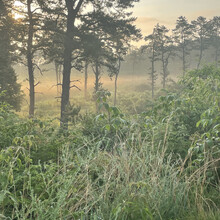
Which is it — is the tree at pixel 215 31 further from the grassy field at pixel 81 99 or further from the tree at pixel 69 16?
the tree at pixel 69 16

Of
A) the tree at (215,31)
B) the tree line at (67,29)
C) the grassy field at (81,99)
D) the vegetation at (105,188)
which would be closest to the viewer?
the vegetation at (105,188)

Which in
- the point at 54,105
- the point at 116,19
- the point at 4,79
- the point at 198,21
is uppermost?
the point at 198,21

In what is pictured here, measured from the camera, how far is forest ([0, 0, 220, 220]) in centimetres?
284

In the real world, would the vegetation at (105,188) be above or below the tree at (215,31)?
below

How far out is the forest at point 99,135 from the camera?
284 cm

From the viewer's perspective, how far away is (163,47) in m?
42.1

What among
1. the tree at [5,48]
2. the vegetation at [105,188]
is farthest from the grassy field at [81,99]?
the vegetation at [105,188]

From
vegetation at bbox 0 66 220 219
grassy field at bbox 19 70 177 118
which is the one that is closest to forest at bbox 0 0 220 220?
vegetation at bbox 0 66 220 219

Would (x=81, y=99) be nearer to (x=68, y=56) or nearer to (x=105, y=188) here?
(x=68, y=56)

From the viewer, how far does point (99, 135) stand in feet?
13.5

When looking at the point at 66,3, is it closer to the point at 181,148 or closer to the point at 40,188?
the point at 181,148

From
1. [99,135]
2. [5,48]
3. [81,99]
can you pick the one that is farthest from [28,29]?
[81,99]

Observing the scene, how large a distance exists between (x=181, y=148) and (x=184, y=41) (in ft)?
151

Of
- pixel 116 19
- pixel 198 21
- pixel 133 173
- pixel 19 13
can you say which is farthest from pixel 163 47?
pixel 133 173
